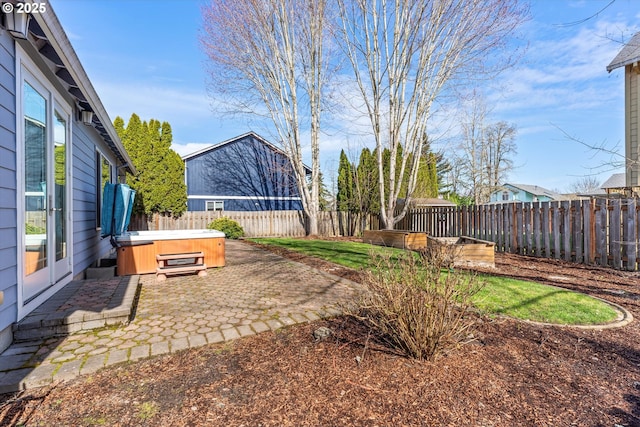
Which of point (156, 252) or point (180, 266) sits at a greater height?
point (156, 252)

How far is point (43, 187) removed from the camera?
359cm

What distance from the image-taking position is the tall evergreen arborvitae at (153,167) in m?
14.7

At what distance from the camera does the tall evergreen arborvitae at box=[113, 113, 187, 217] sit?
48.2ft

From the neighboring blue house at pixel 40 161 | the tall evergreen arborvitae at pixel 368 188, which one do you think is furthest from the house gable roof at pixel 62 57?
the tall evergreen arborvitae at pixel 368 188

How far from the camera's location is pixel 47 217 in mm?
3635

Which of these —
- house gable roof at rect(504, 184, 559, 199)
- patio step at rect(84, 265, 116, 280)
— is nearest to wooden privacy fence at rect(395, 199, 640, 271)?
patio step at rect(84, 265, 116, 280)

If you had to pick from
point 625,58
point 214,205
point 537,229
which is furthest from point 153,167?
point 625,58

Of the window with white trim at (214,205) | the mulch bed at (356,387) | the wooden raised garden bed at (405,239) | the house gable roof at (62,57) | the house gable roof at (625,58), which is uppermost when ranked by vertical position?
the house gable roof at (625,58)

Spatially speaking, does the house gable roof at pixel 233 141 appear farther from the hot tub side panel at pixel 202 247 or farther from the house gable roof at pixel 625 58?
the house gable roof at pixel 625 58

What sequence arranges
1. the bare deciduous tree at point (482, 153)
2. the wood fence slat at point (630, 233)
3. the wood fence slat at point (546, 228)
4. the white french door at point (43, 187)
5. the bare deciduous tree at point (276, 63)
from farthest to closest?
the bare deciduous tree at point (482, 153)
the bare deciduous tree at point (276, 63)
the wood fence slat at point (546, 228)
the wood fence slat at point (630, 233)
the white french door at point (43, 187)

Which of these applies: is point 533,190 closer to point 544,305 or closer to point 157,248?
point 544,305

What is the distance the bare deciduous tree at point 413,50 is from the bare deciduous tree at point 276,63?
2.40 meters

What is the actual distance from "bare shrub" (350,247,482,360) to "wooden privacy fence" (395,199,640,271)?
17.1 feet

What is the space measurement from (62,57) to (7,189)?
1.50m
